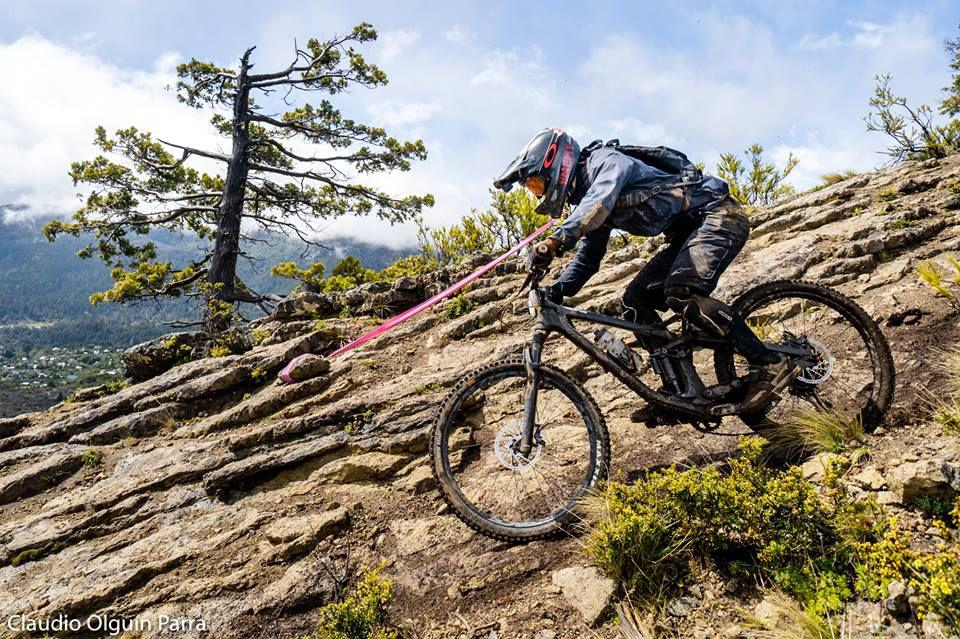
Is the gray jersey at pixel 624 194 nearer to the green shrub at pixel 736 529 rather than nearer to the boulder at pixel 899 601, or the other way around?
the green shrub at pixel 736 529

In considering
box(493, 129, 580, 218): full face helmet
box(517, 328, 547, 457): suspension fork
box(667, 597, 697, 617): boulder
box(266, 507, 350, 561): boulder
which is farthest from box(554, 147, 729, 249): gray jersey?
box(266, 507, 350, 561): boulder

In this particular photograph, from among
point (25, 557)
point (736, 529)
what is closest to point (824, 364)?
point (736, 529)

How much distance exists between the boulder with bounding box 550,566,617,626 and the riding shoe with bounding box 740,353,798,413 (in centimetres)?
170

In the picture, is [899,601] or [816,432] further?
[816,432]

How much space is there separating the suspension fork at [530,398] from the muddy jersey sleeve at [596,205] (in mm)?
839

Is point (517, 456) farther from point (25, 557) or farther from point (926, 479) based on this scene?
point (25, 557)

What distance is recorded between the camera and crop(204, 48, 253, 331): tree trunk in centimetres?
1580

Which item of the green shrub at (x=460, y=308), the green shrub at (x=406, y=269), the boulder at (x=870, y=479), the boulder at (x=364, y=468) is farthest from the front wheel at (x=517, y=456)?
the green shrub at (x=406, y=269)

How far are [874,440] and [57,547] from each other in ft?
26.9

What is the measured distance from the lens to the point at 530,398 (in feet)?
11.3

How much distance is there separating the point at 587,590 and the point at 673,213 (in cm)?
276

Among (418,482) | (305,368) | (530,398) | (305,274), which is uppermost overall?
(305,274)

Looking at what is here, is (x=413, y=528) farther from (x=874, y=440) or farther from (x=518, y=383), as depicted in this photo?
(x=874, y=440)

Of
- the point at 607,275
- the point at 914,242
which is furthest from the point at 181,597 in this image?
the point at 914,242
